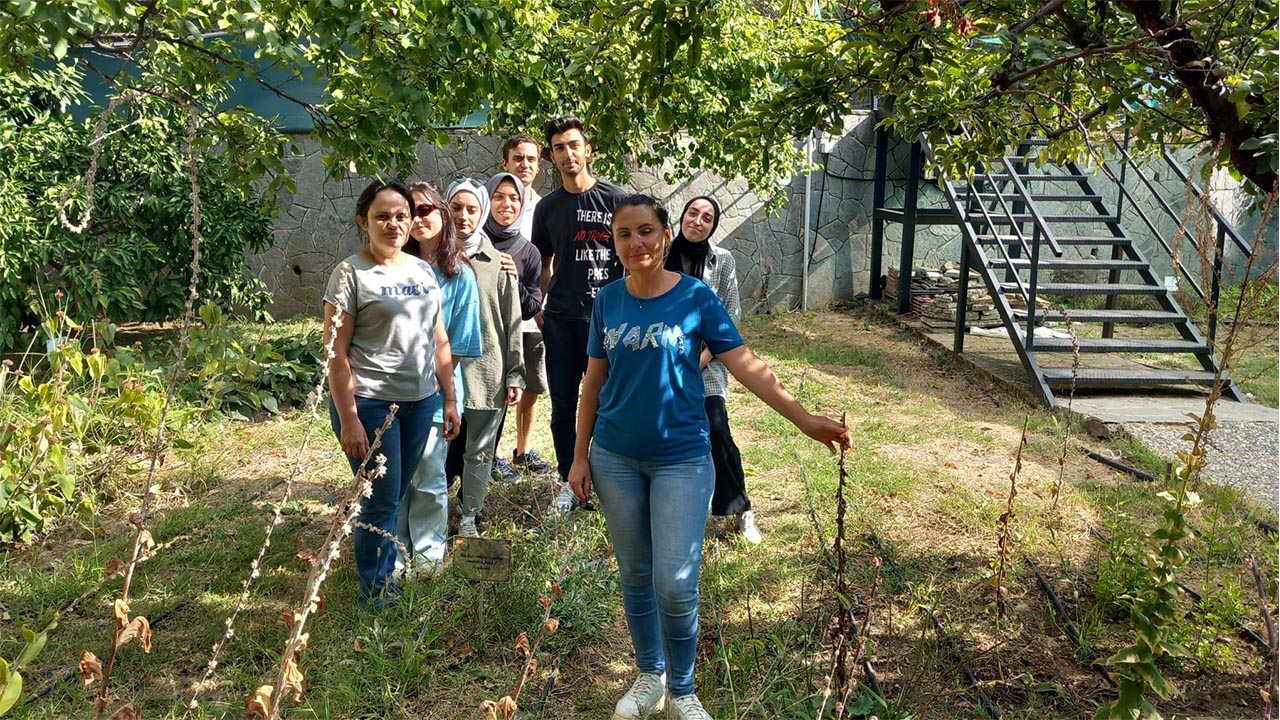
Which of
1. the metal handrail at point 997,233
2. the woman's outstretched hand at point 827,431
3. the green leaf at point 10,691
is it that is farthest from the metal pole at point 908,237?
the green leaf at point 10,691

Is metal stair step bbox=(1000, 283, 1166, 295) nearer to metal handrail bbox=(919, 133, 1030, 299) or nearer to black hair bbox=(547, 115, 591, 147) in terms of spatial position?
metal handrail bbox=(919, 133, 1030, 299)

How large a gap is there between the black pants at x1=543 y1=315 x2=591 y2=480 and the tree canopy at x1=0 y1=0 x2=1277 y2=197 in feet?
2.83

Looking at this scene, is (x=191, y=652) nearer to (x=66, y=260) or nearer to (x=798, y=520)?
(x=798, y=520)

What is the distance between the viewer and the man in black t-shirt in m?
4.40

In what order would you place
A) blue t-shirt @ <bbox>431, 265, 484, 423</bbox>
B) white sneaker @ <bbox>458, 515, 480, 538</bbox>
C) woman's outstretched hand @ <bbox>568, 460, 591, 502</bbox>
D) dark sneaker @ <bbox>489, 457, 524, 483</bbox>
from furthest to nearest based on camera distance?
dark sneaker @ <bbox>489, 457, 524, 483</bbox>, white sneaker @ <bbox>458, 515, 480, 538</bbox>, blue t-shirt @ <bbox>431, 265, 484, 423</bbox>, woman's outstretched hand @ <bbox>568, 460, 591, 502</bbox>

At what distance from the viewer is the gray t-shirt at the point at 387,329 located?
3.30 metres

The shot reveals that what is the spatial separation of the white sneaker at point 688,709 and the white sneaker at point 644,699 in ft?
0.21

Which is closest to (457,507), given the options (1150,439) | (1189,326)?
(1150,439)

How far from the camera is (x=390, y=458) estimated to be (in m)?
3.32

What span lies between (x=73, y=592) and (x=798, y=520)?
10.1 feet

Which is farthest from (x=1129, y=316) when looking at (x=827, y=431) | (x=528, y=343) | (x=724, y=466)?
(x=827, y=431)

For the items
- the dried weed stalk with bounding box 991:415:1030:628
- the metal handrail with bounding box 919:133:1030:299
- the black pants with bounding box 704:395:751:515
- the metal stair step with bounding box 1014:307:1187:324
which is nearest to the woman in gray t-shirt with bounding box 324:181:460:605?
the black pants with bounding box 704:395:751:515

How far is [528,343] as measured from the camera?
489 cm

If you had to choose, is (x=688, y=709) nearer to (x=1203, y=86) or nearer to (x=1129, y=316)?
(x=1203, y=86)
